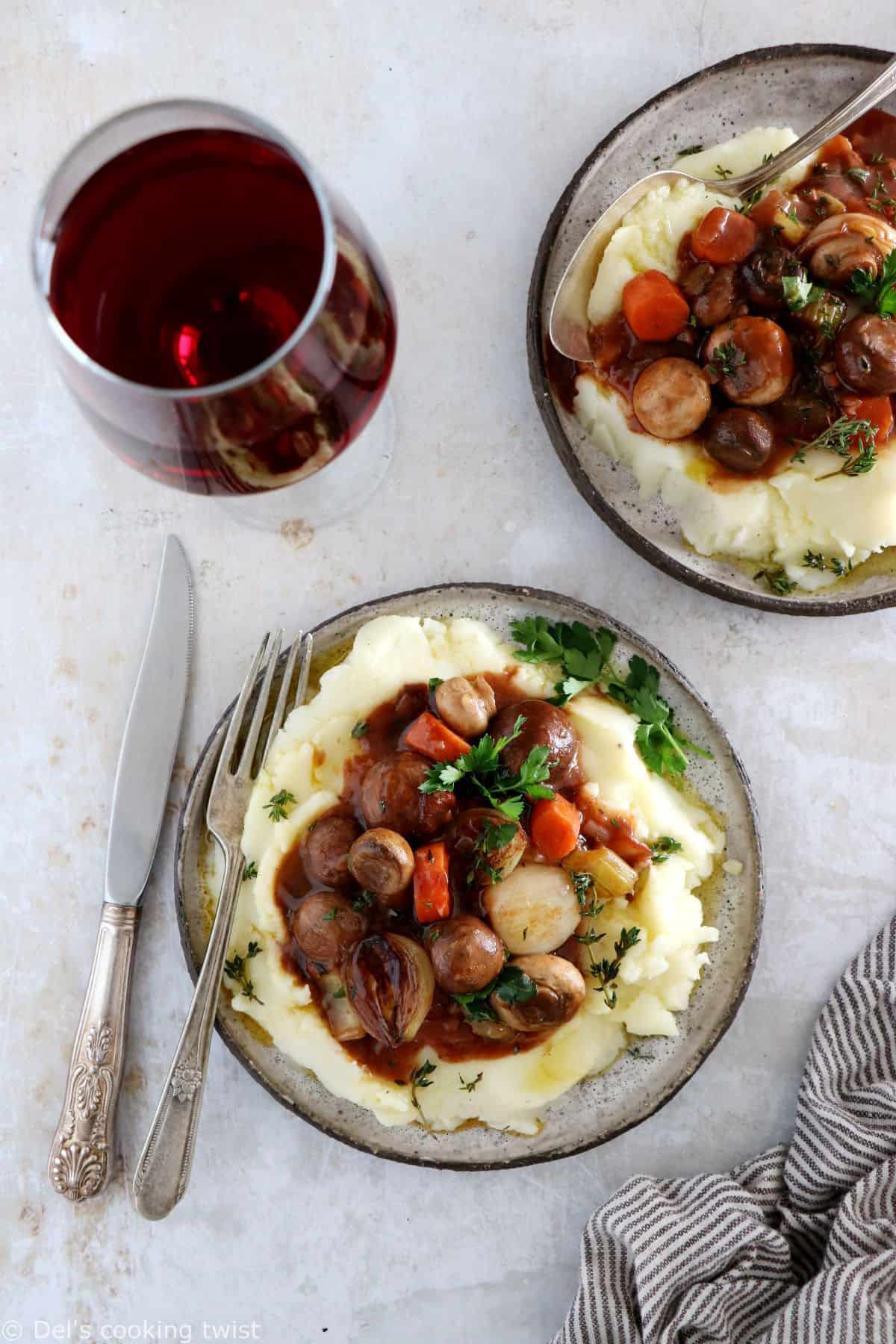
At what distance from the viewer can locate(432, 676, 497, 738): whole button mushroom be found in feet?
9.91

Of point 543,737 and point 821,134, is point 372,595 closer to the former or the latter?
point 543,737

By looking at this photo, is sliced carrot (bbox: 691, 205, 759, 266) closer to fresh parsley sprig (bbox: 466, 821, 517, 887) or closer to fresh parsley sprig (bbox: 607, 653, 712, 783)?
fresh parsley sprig (bbox: 607, 653, 712, 783)

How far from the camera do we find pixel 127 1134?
3.57 metres

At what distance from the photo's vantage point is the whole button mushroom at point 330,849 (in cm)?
300

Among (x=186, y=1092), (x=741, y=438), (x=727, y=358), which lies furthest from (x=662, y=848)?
(x=186, y=1092)

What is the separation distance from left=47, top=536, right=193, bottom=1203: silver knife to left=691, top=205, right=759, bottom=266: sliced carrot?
1923 mm

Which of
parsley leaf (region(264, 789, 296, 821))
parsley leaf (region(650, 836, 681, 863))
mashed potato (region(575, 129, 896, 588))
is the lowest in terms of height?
parsley leaf (region(264, 789, 296, 821))

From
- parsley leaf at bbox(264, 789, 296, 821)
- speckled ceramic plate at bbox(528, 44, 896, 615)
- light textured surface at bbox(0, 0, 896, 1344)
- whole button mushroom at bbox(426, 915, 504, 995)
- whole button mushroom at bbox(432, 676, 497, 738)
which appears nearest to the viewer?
whole button mushroom at bbox(426, 915, 504, 995)

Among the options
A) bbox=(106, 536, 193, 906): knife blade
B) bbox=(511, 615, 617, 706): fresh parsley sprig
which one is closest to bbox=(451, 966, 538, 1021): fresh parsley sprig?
bbox=(511, 615, 617, 706): fresh parsley sprig

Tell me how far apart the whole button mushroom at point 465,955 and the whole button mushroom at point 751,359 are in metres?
1.69

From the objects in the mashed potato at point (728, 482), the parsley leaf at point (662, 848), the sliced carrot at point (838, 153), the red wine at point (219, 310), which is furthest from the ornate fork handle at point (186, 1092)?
the sliced carrot at point (838, 153)

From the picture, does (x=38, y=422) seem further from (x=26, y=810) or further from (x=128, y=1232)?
(x=128, y=1232)

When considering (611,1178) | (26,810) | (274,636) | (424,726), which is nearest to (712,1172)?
(611,1178)

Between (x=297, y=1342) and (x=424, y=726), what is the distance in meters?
2.17
